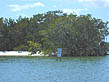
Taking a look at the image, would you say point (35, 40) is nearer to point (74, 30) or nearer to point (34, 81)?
point (74, 30)

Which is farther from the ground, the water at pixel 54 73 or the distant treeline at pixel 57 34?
the distant treeline at pixel 57 34

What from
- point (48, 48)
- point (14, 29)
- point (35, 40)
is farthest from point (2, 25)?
point (48, 48)

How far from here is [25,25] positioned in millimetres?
86500

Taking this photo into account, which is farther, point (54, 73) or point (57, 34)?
point (57, 34)

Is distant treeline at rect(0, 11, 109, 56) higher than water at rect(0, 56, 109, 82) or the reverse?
higher

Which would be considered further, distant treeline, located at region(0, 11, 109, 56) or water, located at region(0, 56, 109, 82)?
distant treeline, located at region(0, 11, 109, 56)

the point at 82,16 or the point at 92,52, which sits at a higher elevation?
the point at 82,16

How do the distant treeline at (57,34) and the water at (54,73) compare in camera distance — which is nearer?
the water at (54,73)

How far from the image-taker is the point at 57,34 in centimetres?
7188

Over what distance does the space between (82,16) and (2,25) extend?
23509 millimetres

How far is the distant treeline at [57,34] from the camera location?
235ft

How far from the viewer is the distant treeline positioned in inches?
2815

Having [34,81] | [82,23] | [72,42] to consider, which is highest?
[82,23]

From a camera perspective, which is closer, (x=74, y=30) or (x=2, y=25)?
(x=74, y=30)
